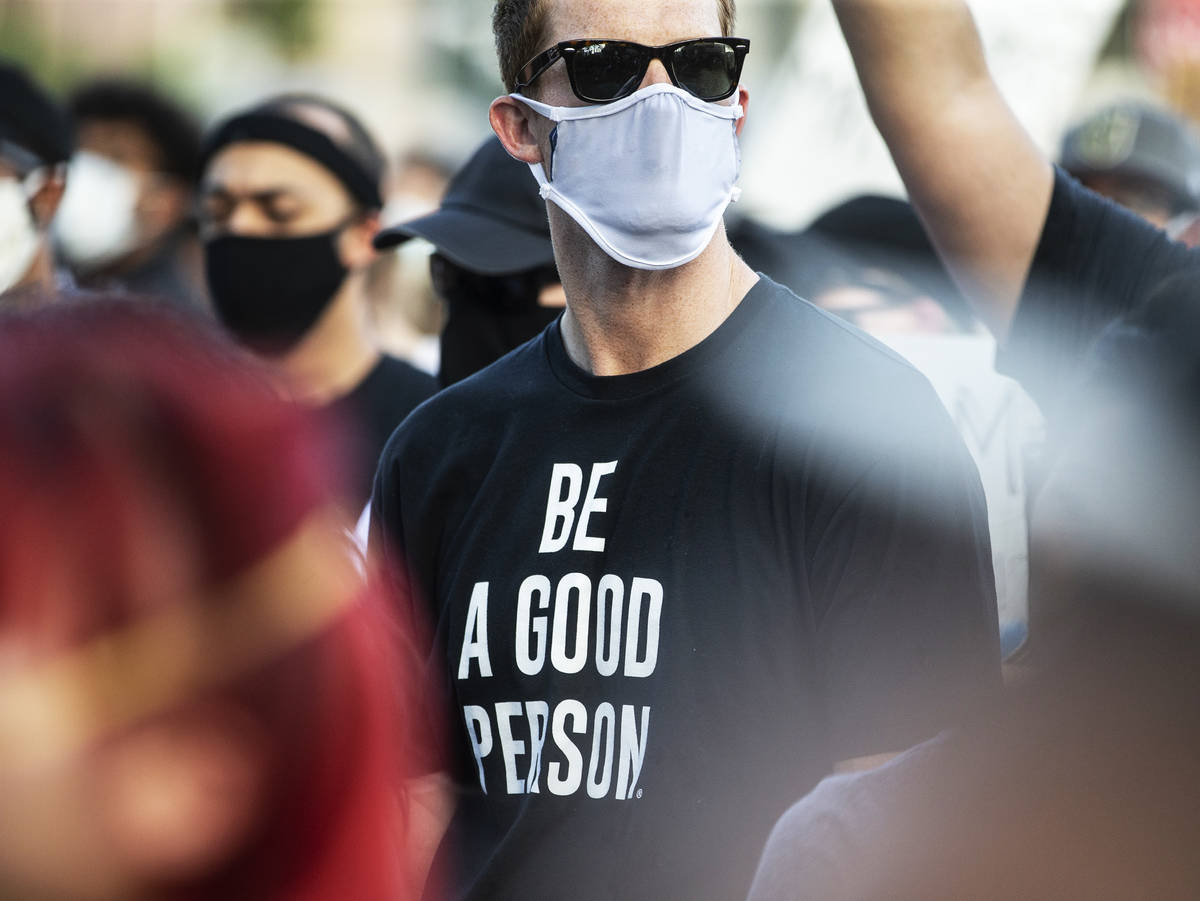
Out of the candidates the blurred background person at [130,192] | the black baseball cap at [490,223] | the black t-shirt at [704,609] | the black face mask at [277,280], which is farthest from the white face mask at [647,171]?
the blurred background person at [130,192]

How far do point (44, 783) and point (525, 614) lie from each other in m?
1.43

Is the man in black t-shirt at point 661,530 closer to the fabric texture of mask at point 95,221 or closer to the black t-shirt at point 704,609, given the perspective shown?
the black t-shirt at point 704,609

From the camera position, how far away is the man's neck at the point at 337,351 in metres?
4.49

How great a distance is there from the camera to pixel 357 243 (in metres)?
4.99

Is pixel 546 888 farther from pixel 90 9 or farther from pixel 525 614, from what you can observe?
pixel 90 9

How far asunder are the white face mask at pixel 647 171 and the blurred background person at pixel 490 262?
2.53ft

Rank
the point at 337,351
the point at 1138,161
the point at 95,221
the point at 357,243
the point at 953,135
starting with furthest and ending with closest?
1. the point at 95,221
2. the point at 1138,161
3. the point at 357,243
4. the point at 337,351
5. the point at 953,135

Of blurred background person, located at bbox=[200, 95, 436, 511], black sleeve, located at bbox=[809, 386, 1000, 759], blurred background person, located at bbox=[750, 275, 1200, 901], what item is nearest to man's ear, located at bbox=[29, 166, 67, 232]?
blurred background person, located at bbox=[200, 95, 436, 511]

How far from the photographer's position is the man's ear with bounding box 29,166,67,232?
4.83m

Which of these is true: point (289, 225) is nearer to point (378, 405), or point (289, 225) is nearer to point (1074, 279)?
point (378, 405)

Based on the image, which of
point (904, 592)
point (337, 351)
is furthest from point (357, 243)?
point (904, 592)

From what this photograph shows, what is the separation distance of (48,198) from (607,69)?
303 centimetres

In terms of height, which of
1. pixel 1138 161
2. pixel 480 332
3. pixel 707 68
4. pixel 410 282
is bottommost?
pixel 410 282

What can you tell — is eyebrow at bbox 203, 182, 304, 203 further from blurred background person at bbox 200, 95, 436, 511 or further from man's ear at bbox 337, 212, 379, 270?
man's ear at bbox 337, 212, 379, 270
